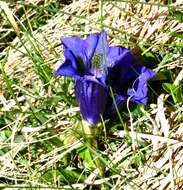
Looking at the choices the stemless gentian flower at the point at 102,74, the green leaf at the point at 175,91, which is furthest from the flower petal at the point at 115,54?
the green leaf at the point at 175,91

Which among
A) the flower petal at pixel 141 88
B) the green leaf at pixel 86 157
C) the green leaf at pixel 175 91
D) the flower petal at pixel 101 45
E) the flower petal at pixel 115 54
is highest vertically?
the flower petal at pixel 101 45

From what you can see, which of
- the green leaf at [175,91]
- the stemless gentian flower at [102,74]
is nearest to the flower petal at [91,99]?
the stemless gentian flower at [102,74]

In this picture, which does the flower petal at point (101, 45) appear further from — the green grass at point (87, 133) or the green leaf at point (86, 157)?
the green leaf at point (86, 157)

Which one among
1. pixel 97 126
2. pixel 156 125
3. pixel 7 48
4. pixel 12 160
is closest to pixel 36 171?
pixel 12 160

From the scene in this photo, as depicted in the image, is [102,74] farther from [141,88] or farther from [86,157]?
[86,157]

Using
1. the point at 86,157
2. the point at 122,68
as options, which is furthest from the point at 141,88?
the point at 86,157

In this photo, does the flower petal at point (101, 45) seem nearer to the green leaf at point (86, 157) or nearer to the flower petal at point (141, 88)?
the flower petal at point (141, 88)

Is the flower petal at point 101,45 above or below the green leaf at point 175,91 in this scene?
above
